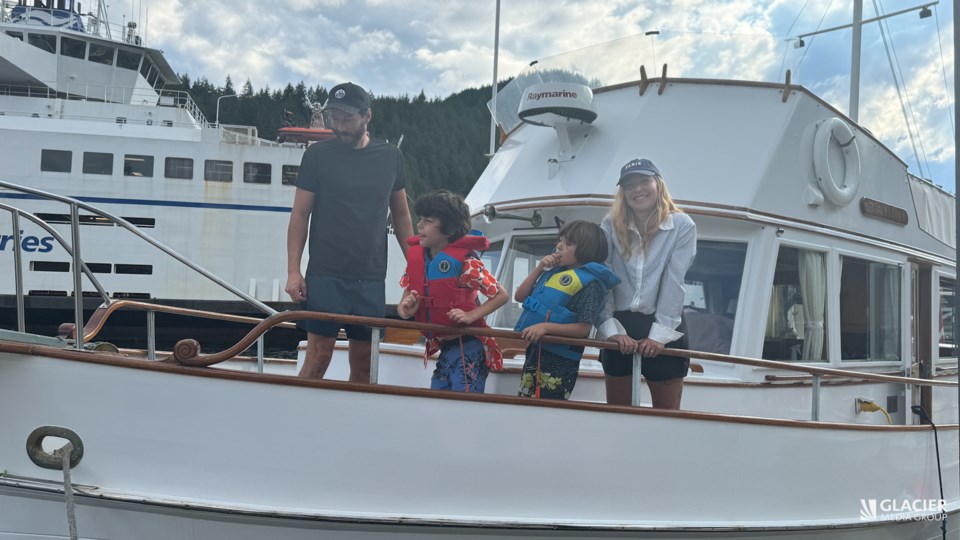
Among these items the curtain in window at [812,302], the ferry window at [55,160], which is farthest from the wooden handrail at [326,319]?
the ferry window at [55,160]

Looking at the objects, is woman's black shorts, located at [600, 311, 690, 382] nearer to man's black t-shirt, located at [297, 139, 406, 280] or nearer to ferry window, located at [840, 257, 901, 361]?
man's black t-shirt, located at [297, 139, 406, 280]

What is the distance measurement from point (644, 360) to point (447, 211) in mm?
1066

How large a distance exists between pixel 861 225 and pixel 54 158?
60.3 feet

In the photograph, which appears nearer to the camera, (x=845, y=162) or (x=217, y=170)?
(x=845, y=162)

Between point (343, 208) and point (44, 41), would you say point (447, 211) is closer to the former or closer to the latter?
point (343, 208)

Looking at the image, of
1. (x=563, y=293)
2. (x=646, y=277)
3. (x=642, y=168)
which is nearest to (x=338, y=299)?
(x=563, y=293)

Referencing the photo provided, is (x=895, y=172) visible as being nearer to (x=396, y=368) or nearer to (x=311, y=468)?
(x=396, y=368)

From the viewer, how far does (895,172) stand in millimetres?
5219

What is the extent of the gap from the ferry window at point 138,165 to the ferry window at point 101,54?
470cm

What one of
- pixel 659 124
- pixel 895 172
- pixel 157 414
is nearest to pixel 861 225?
pixel 895 172

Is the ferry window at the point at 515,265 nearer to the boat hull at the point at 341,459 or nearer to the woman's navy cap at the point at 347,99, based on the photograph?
the boat hull at the point at 341,459

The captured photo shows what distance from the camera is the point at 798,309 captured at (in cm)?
416

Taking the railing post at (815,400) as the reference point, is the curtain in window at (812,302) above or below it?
above

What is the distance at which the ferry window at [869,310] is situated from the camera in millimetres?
4422
